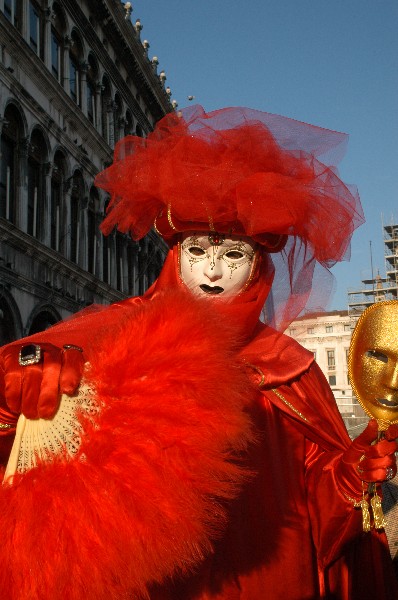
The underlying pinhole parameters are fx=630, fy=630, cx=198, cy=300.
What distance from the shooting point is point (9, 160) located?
13711mm

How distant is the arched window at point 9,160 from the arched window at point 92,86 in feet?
17.1

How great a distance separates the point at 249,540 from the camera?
194 cm

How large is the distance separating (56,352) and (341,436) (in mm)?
1077

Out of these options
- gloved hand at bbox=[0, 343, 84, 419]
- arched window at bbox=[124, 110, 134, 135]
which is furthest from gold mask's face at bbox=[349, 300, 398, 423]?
arched window at bbox=[124, 110, 134, 135]

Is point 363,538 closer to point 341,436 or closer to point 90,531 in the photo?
point 341,436

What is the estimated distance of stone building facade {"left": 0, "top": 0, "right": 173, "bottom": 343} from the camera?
1326 cm

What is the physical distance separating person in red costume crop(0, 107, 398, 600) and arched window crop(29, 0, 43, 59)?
45.9 ft

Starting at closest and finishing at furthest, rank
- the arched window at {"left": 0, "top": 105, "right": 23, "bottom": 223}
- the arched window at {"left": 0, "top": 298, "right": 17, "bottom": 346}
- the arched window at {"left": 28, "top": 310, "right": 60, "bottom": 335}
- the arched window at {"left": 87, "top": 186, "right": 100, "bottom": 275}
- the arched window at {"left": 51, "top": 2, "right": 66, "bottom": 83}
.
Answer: the arched window at {"left": 0, "top": 298, "right": 17, "bottom": 346}, the arched window at {"left": 0, "top": 105, "right": 23, "bottom": 223}, the arched window at {"left": 28, "top": 310, "right": 60, "bottom": 335}, the arched window at {"left": 51, "top": 2, "right": 66, "bottom": 83}, the arched window at {"left": 87, "top": 186, "right": 100, "bottom": 275}

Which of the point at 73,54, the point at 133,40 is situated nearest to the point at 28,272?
the point at 73,54

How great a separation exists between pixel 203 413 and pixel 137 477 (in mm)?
216

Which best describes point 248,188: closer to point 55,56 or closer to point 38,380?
point 38,380

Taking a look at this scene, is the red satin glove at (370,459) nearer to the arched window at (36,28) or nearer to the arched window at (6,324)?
the arched window at (6,324)

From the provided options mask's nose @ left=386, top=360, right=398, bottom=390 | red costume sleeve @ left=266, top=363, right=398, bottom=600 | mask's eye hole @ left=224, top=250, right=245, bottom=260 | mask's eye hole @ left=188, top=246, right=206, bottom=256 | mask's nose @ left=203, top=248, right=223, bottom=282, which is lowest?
red costume sleeve @ left=266, top=363, right=398, bottom=600

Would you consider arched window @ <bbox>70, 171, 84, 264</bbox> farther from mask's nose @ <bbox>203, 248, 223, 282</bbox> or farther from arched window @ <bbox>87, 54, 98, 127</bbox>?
mask's nose @ <bbox>203, 248, 223, 282</bbox>
